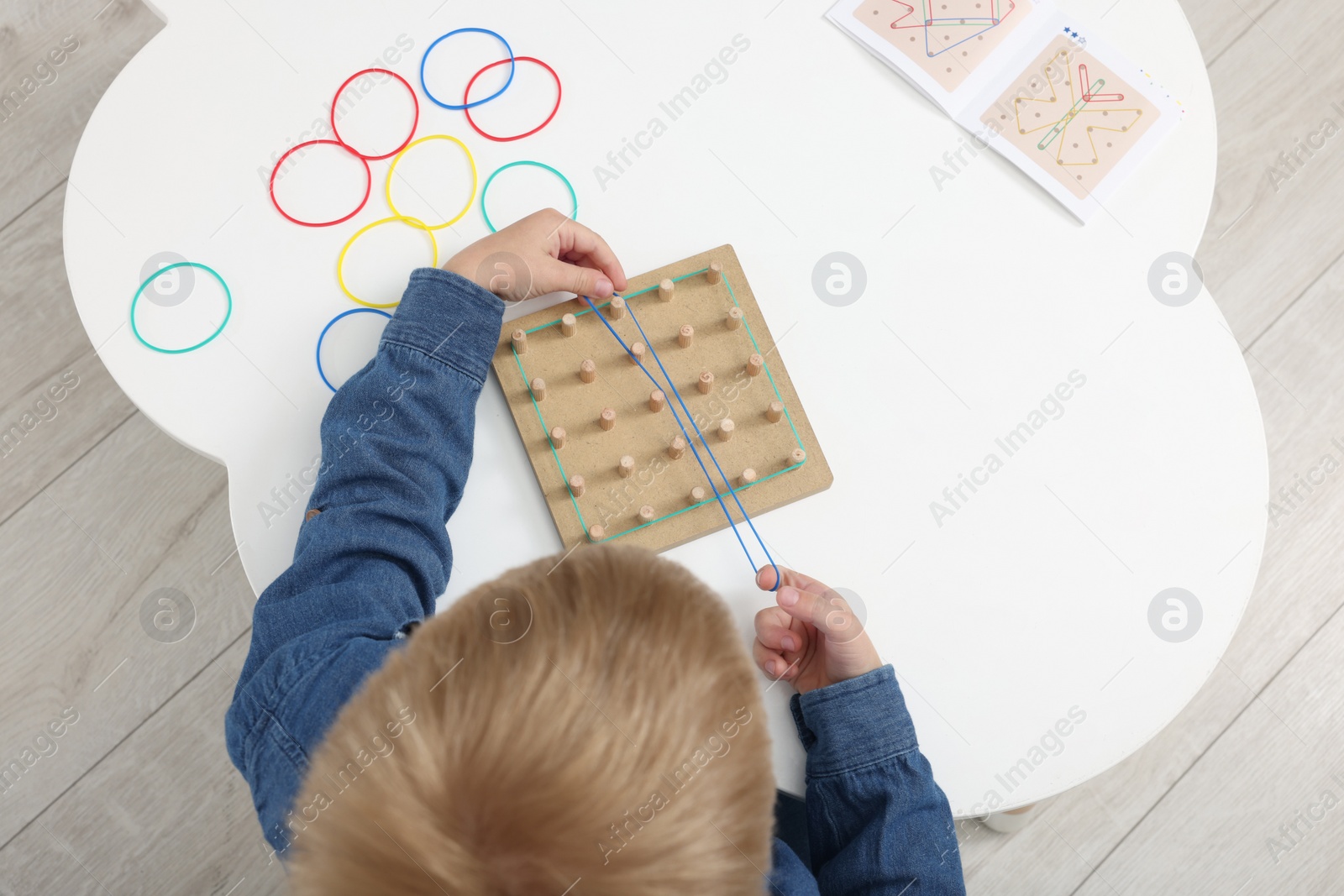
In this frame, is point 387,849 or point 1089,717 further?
point 1089,717

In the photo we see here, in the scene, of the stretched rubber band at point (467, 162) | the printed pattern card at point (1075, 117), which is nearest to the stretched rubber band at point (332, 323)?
the stretched rubber band at point (467, 162)

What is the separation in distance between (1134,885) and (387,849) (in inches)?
53.3

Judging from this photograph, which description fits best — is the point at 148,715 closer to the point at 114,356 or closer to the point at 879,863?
the point at 114,356

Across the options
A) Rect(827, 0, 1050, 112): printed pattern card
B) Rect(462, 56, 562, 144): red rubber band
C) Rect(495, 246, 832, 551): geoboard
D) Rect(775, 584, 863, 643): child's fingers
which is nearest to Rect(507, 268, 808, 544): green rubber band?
Rect(495, 246, 832, 551): geoboard

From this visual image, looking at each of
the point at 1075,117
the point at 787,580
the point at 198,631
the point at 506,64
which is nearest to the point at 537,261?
the point at 506,64

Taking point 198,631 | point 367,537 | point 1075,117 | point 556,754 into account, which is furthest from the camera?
point 198,631

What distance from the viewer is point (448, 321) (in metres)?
0.82

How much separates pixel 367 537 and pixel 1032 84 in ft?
2.72

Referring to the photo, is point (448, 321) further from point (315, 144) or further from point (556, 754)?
point (556, 754)

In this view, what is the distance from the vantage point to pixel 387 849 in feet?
1.59

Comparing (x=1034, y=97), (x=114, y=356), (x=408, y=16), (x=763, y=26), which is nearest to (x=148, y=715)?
(x=114, y=356)

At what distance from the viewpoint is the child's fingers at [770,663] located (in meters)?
0.81

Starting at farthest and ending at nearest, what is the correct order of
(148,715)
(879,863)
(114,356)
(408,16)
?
1. (148,715)
2. (408,16)
3. (114,356)
4. (879,863)

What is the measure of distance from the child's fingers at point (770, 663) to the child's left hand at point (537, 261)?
0.36m
